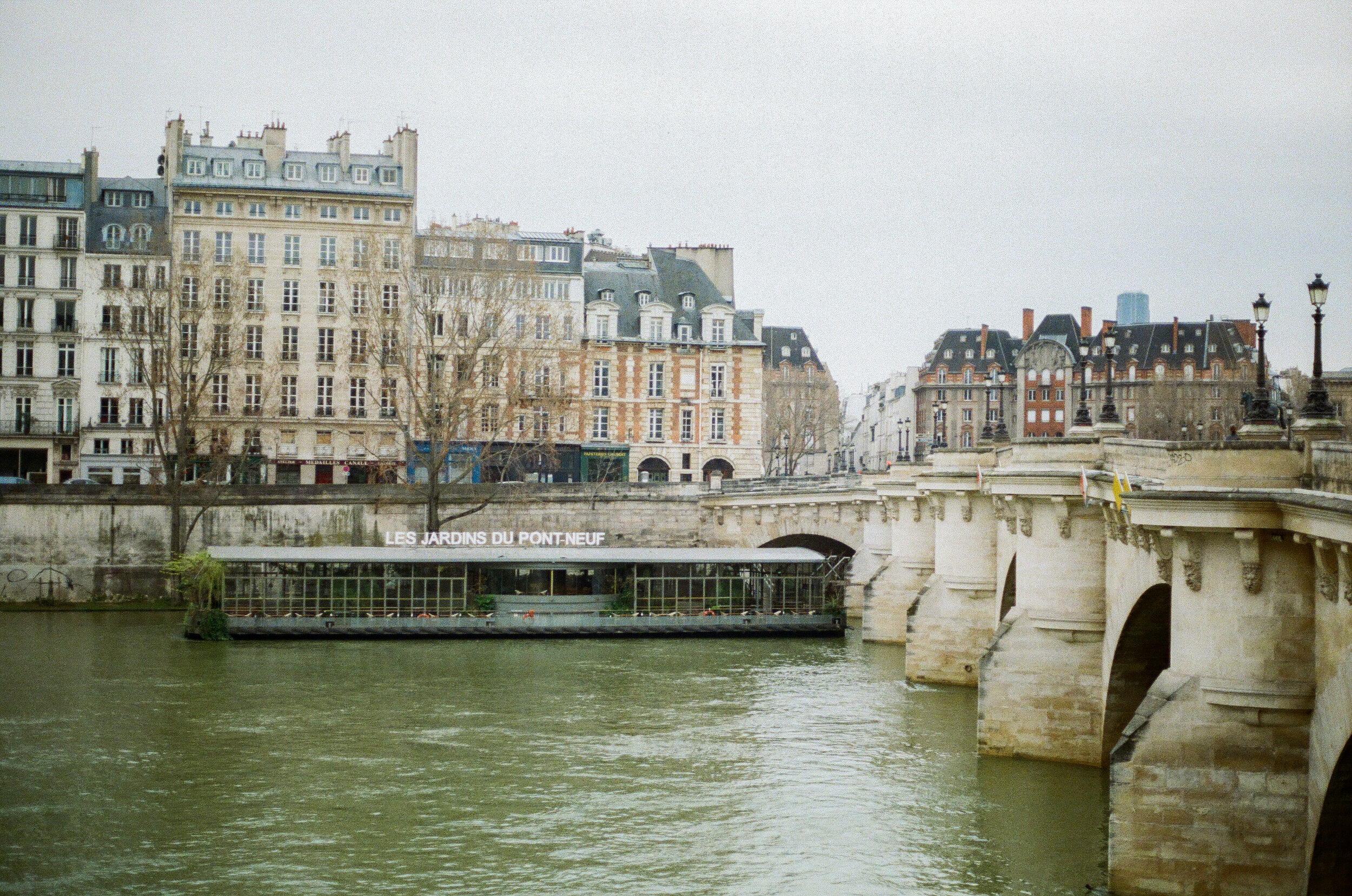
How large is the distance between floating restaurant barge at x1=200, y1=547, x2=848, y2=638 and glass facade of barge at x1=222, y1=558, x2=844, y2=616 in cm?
4

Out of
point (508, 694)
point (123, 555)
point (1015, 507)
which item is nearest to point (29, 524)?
point (123, 555)

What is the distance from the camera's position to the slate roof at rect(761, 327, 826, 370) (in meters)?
123

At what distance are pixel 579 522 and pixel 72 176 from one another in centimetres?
2927

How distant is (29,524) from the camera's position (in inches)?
2296

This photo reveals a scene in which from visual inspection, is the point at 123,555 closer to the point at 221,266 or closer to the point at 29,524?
the point at 29,524

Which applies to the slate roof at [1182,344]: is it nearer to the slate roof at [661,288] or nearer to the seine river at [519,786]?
the slate roof at [661,288]

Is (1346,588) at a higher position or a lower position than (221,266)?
lower

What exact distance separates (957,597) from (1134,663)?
12.7 meters

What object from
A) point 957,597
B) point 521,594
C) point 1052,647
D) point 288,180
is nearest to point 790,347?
point 288,180

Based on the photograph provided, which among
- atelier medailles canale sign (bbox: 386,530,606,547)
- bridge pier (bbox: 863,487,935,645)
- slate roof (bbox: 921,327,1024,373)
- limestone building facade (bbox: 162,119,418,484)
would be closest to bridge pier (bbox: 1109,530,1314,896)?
bridge pier (bbox: 863,487,935,645)

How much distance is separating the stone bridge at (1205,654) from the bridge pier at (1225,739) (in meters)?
0.02

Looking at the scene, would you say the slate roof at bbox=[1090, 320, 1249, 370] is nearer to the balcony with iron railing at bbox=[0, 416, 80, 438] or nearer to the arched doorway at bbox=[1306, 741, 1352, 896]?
the balcony with iron railing at bbox=[0, 416, 80, 438]

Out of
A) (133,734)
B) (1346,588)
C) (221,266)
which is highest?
(221,266)

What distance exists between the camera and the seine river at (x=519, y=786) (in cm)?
2117
